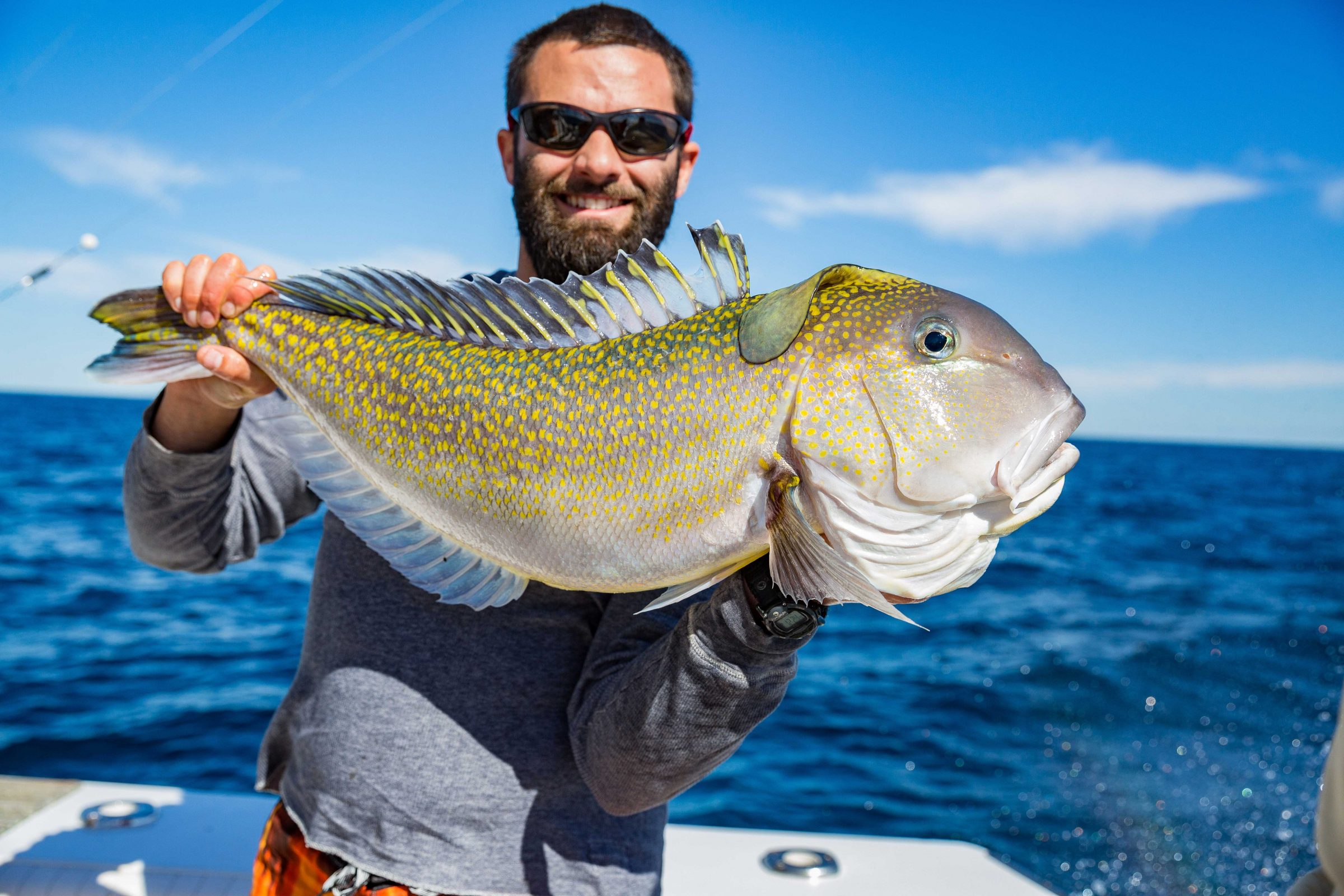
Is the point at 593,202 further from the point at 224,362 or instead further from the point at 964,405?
the point at 964,405

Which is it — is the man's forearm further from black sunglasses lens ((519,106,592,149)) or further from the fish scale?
black sunglasses lens ((519,106,592,149))

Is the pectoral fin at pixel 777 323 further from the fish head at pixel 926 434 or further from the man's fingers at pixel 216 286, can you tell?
the man's fingers at pixel 216 286

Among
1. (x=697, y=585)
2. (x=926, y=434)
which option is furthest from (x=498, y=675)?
(x=926, y=434)

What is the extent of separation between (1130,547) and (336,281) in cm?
2679

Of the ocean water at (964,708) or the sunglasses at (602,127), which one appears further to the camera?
the ocean water at (964,708)

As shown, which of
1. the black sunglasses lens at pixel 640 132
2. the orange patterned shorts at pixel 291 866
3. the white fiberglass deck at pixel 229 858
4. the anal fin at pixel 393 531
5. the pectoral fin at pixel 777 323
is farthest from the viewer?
the white fiberglass deck at pixel 229 858

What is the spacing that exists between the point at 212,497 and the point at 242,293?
0.74m

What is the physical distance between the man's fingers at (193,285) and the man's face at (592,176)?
0.87m

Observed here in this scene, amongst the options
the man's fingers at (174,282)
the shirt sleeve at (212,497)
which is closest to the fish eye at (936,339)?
the man's fingers at (174,282)

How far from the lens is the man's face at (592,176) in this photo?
8.38ft

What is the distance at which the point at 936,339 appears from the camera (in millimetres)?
1464

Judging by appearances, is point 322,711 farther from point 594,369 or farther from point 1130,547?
point 1130,547

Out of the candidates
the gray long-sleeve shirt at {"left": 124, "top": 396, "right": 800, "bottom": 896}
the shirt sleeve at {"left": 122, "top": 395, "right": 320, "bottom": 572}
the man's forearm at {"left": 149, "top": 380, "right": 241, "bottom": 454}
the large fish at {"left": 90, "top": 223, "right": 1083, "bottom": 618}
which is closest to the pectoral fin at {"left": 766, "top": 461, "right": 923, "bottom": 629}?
the large fish at {"left": 90, "top": 223, "right": 1083, "bottom": 618}

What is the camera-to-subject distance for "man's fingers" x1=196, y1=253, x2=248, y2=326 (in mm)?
2053
